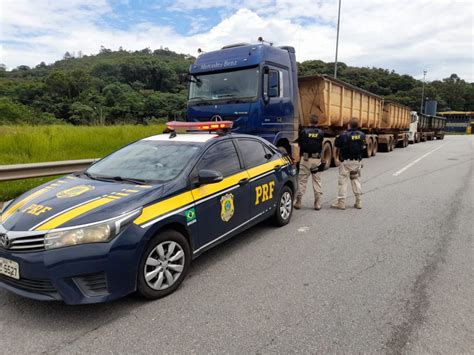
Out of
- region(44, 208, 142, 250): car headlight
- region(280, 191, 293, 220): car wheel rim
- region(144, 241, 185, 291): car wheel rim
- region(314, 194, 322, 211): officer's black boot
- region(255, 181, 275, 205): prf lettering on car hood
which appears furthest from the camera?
region(314, 194, 322, 211): officer's black boot

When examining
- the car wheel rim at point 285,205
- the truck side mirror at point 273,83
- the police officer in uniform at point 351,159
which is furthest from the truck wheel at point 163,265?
the truck side mirror at point 273,83

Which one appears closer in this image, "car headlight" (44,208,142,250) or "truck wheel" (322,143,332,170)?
"car headlight" (44,208,142,250)

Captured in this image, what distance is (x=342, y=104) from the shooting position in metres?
13.0

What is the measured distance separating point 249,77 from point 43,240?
608cm

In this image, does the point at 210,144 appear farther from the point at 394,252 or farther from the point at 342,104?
the point at 342,104

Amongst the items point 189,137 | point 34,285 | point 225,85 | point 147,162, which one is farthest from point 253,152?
point 225,85

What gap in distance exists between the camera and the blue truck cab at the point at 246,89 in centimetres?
775

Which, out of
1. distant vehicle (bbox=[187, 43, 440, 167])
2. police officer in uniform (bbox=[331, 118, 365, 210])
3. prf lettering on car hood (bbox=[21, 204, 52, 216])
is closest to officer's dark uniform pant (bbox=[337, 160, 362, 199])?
police officer in uniform (bbox=[331, 118, 365, 210])

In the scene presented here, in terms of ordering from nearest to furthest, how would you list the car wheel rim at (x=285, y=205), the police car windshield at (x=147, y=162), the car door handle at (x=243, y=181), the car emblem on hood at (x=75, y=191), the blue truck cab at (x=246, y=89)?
the car emblem on hood at (x=75, y=191) → the police car windshield at (x=147, y=162) → the car door handle at (x=243, y=181) → the car wheel rim at (x=285, y=205) → the blue truck cab at (x=246, y=89)

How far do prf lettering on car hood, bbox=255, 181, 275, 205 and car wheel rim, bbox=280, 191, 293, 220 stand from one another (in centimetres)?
45

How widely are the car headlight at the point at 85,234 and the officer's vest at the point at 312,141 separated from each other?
4502 mm

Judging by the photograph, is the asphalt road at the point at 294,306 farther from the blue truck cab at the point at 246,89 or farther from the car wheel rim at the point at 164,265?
the blue truck cab at the point at 246,89

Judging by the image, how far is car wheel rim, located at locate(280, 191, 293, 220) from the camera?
17.9ft

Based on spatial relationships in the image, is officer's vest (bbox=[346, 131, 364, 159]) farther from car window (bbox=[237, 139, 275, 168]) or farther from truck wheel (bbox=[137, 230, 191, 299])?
truck wheel (bbox=[137, 230, 191, 299])
